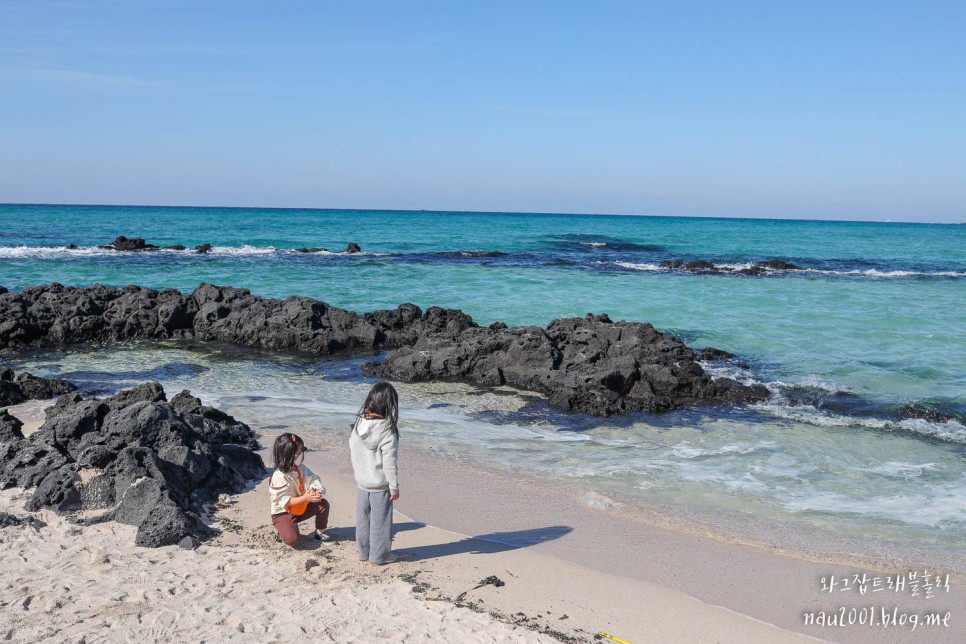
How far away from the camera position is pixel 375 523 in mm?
5461

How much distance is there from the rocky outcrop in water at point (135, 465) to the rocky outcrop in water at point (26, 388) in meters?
2.41

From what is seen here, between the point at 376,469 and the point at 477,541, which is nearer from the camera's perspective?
the point at 376,469

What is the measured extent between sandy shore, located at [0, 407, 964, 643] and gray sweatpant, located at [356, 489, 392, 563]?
12cm

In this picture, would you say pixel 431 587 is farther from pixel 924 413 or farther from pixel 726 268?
pixel 726 268

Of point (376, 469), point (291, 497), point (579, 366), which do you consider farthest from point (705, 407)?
point (291, 497)

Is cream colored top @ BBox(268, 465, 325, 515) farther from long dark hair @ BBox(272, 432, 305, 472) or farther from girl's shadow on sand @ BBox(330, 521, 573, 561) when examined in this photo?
girl's shadow on sand @ BBox(330, 521, 573, 561)

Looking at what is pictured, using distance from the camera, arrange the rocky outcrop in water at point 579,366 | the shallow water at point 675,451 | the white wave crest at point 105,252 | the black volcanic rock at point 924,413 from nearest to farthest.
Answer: the shallow water at point 675,451 → the black volcanic rock at point 924,413 → the rocky outcrop in water at point 579,366 → the white wave crest at point 105,252

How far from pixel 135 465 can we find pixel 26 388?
17.3 feet

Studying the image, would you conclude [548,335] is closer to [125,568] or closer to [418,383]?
[418,383]

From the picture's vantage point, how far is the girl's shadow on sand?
582 centimetres

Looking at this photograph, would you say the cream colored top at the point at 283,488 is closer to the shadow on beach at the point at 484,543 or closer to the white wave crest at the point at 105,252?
the shadow on beach at the point at 484,543

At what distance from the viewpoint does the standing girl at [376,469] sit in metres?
5.36

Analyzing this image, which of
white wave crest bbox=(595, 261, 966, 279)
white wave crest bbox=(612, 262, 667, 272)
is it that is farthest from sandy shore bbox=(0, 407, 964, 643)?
white wave crest bbox=(612, 262, 667, 272)

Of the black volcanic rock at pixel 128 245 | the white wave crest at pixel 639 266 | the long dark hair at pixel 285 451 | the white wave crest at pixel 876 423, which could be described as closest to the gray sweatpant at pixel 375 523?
the long dark hair at pixel 285 451
